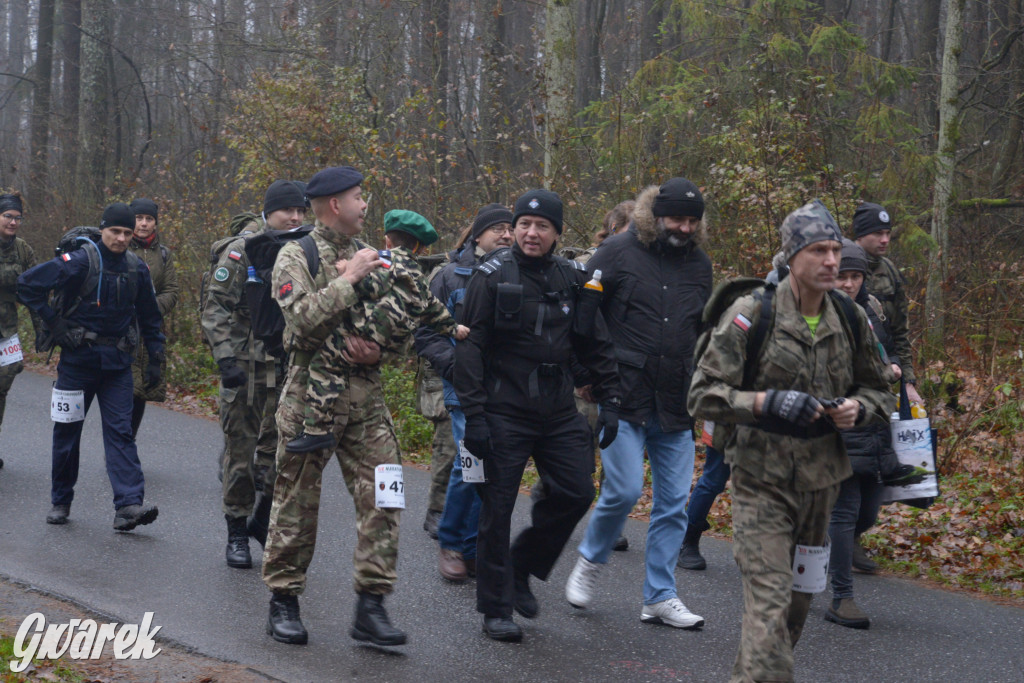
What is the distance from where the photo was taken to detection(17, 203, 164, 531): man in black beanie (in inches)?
293

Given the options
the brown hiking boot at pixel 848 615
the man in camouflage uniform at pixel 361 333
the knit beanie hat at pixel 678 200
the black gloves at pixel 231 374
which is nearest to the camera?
the man in camouflage uniform at pixel 361 333

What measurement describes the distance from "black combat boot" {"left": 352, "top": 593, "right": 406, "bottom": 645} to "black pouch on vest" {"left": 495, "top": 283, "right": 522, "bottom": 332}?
4.83 feet

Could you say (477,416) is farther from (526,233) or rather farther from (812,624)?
(812,624)

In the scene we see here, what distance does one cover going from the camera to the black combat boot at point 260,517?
260 inches

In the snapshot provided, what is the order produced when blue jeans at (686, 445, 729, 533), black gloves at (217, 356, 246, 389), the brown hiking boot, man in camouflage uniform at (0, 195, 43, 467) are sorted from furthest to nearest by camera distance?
man in camouflage uniform at (0, 195, 43, 467) < blue jeans at (686, 445, 729, 533) < black gloves at (217, 356, 246, 389) < the brown hiking boot

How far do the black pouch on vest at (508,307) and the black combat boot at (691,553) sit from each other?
2439 millimetres

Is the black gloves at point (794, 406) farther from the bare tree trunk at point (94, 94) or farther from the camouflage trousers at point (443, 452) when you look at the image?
the bare tree trunk at point (94, 94)

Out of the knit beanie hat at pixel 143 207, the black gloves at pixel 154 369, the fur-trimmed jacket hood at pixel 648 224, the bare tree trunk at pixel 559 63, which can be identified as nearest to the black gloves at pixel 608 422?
the fur-trimmed jacket hood at pixel 648 224

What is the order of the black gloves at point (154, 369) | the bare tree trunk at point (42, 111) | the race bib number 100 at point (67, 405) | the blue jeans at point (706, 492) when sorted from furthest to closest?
the bare tree trunk at point (42, 111)
the black gloves at point (154, 369)
the race bib number 100 at point (67, 405)
the blue jeans at point (706, 492)

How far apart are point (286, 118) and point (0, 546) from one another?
10.0m

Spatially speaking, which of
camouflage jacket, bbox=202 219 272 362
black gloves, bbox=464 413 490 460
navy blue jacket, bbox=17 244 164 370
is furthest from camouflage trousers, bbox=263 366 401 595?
navy blue jacket, bbox=17 244 164 370

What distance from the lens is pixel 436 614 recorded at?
597 centimetres

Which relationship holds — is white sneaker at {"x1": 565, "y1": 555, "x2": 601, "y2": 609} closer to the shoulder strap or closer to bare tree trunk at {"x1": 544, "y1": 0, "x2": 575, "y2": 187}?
the shoulder strap

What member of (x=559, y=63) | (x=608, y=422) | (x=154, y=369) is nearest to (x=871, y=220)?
(x=608, y=422)
